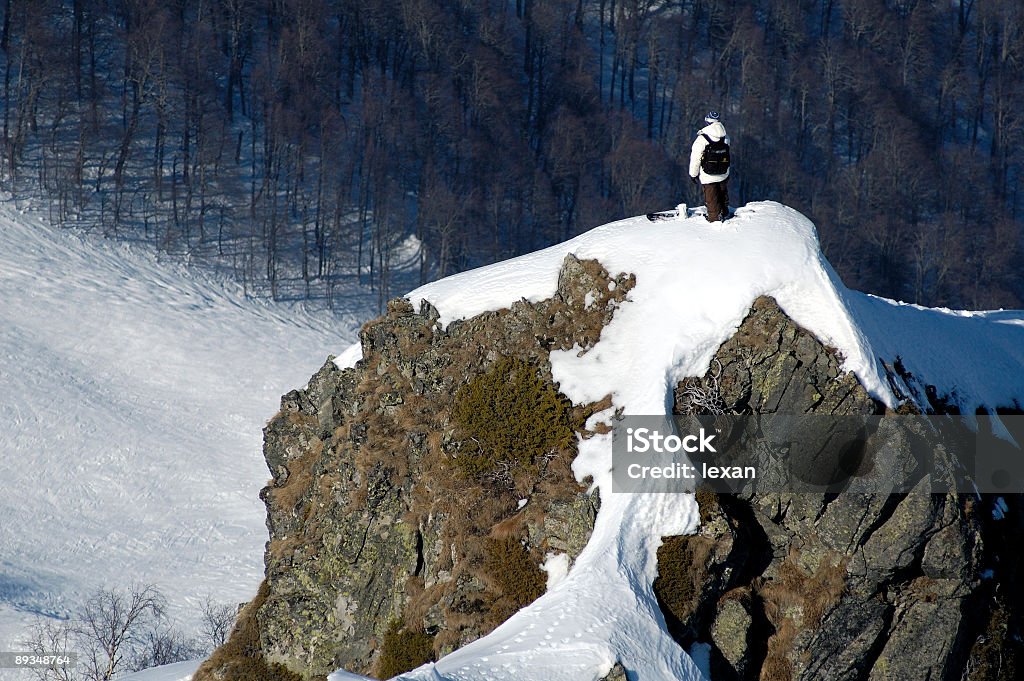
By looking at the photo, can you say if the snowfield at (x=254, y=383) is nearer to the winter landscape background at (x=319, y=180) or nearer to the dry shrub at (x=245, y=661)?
the winter landscape background at (x=319, y=180)

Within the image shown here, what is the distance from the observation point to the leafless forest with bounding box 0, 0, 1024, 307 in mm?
89750

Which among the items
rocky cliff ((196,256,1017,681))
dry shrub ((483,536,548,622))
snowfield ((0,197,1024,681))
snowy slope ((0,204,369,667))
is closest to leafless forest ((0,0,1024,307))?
snowy slope ((0,204,369,667))

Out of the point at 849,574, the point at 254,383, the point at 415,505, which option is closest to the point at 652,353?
the point at 849,574

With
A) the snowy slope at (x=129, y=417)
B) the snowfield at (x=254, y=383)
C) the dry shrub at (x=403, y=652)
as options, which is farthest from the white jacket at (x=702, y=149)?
the snowy slope at (x=129, y=417)

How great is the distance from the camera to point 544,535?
2241cm

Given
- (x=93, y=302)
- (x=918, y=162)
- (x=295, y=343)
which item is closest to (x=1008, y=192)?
(x=918, y=162)

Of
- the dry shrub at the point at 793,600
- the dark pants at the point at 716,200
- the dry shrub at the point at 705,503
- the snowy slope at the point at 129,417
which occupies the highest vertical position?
the dark pants at the point at 716,200

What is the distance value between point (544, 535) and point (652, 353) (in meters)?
3.82

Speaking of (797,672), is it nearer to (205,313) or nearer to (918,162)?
(205,313)

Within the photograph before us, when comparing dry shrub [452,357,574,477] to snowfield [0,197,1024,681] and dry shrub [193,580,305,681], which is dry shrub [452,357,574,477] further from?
dry shrub [193,580,305,681]

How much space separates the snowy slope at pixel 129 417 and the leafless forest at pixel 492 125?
21.5ft

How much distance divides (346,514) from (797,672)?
894 centimetres

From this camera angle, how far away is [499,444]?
23781 mm

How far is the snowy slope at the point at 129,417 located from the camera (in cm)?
5278
